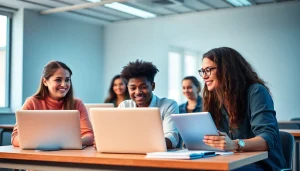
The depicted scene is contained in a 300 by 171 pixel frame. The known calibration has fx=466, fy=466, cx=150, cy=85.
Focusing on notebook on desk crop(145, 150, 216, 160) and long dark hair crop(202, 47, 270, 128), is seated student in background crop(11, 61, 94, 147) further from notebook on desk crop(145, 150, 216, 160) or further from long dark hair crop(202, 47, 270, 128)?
notebook on desk crop(145, 150, 216, 160)

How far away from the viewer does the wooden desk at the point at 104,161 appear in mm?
1876

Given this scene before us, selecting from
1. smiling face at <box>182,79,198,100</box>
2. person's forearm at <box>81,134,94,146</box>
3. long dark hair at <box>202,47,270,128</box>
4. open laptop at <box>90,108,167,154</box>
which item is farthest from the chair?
smiling face at <box>182,79,198,100</box>

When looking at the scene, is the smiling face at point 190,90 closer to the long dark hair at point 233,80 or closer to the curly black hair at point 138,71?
the curly black hair at point 138,71

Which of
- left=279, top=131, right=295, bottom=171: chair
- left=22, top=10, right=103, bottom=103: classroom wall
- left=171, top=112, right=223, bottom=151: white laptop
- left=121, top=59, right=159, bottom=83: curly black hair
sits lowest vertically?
left=279, top=131, right=295, bottom=171: chair

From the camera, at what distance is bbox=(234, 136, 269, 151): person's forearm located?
2.27 meters

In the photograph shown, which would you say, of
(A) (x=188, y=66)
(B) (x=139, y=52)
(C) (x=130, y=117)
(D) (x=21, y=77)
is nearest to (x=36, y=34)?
(D) (x=21, y=77)

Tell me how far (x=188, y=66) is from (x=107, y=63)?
1619 mm

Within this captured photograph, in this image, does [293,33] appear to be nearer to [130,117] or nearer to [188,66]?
[188,66]

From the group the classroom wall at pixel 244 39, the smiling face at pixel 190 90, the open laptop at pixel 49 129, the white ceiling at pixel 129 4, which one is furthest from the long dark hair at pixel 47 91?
the classroom wall at pixel 244 39

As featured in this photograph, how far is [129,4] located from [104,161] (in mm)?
5200

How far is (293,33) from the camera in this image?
22.8 ft

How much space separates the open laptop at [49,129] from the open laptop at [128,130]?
248 mm

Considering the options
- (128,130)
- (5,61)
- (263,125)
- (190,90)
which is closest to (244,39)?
(190,90)

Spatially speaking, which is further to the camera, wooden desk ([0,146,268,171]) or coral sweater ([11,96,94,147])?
coral sweater ([11,96,94,147])
